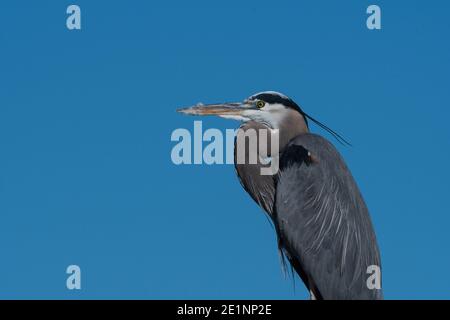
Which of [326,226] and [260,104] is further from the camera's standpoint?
[260,104]

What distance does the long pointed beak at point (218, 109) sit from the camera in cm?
622

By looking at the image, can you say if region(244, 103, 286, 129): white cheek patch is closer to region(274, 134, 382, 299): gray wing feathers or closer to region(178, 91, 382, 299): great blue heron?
region(178, 91, 382, 299): great blue heron

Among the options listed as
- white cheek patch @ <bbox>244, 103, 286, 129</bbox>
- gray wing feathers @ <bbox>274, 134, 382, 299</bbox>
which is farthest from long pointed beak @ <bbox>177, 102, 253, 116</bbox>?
gray wing feathers @ <bbox>274, 134, 382, 299</bbox>

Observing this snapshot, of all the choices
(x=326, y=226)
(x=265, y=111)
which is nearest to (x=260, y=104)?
(x=265, y=111)

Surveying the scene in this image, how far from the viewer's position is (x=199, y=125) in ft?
20.2

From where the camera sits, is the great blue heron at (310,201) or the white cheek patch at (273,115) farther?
the white cheek patch at (273,115)

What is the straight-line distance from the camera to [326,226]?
5746 mm

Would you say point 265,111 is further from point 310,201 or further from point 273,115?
point 310,201

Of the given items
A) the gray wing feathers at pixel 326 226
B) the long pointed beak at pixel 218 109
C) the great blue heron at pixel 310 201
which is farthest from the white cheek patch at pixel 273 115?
the gray wing feathers at pixel 326 226

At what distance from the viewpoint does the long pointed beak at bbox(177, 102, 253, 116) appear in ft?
→ 20.4

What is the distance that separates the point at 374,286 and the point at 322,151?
3.39 feet

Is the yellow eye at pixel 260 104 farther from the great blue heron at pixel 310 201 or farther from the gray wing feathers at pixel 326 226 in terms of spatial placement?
the gray wing feathers at pixel 326 226

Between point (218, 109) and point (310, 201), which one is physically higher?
point (218, 109)

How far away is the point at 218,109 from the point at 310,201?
1.01 m
